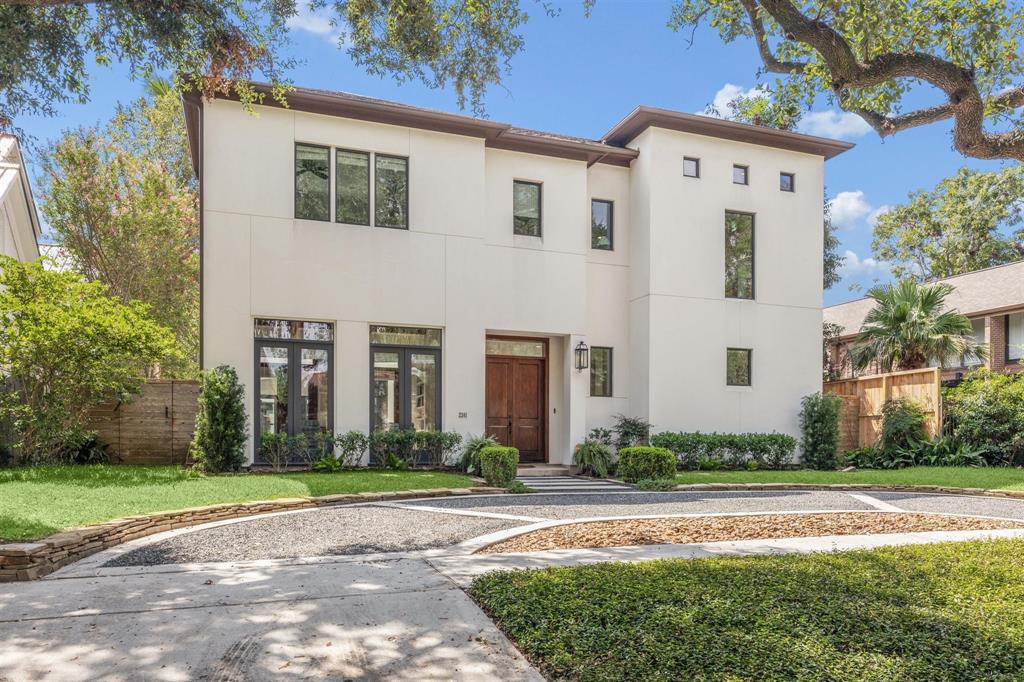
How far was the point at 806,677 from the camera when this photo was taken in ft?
10.4

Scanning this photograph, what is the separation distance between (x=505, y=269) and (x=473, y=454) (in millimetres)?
3759

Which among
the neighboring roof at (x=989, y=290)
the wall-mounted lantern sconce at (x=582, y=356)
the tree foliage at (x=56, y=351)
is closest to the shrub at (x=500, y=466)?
the wall-mounted lantern sconce at (x=582, y=356)

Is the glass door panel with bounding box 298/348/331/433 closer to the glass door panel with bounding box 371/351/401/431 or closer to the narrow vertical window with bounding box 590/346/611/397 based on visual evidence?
the glass door panel with bounding box 371/351/401/431

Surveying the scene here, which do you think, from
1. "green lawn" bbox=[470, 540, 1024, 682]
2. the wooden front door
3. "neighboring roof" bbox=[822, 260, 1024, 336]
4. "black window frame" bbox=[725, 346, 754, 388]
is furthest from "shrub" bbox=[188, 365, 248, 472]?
"neighboring roof" bbox=[822, 260, 1024, 336]

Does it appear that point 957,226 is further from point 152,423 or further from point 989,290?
point 152,423

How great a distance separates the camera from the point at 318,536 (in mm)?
6727

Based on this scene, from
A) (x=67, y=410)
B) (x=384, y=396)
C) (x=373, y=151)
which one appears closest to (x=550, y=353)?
(x=384, y=396)

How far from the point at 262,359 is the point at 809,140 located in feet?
41.5

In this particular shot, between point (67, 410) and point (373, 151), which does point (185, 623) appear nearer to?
point (67, 410)

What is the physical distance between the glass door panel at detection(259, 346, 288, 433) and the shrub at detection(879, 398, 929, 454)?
42.3ft

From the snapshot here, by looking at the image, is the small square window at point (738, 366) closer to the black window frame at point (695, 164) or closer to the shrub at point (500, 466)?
the black window frame at point (695, 164)

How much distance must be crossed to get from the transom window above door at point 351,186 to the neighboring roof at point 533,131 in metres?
0.73

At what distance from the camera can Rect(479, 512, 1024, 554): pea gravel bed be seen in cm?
654

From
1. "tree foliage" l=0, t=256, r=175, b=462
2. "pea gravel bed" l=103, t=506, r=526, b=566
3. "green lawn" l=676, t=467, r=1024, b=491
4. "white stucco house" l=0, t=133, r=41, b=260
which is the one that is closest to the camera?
"pea gravel bed" l=103, t=506, r=526, b=566
